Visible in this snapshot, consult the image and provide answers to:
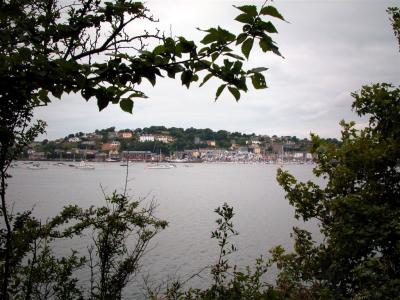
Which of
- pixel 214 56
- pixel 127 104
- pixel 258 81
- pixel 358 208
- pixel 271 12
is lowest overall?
pixel 358 208

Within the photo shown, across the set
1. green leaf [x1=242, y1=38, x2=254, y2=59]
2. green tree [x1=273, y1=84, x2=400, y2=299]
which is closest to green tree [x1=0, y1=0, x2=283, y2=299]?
green leaf [x1=242, y1=38, x2=254, y2=59]

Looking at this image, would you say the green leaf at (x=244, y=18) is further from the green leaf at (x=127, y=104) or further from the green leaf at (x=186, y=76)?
the green leaf at (x=127, y=104)

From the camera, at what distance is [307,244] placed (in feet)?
29.8

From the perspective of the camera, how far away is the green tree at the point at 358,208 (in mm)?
6382

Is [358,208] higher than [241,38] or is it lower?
lower

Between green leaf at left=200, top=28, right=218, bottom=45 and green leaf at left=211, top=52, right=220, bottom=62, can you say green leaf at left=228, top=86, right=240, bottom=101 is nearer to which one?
green leaf at left=211, top=52, right=220, bottom=62

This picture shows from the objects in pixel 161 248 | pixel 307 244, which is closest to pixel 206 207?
pixel 161 248

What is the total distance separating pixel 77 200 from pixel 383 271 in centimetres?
5920

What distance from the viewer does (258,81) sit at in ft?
6.86

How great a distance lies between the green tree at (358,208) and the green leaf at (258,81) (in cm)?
483

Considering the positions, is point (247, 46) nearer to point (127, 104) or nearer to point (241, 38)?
point (241, 38)

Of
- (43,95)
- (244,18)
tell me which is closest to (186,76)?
(244,18)

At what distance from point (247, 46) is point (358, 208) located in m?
6.05

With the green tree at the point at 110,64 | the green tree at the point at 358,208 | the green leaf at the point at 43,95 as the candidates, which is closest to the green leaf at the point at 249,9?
the green tree at the point at 110,64
